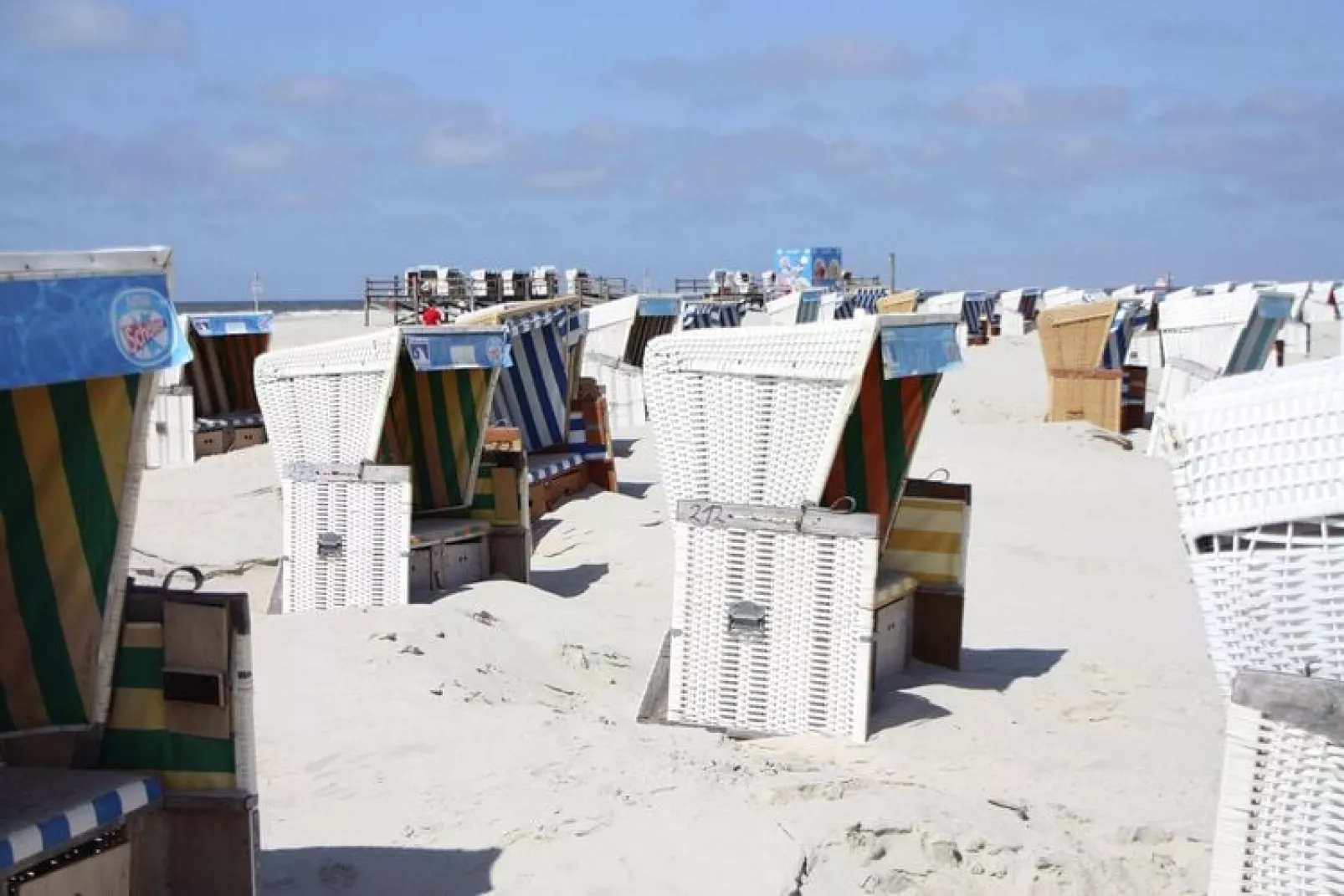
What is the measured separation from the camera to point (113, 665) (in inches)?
155

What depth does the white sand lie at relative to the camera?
14.9 feet

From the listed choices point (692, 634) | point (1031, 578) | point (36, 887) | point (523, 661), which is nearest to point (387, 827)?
point (36, 887)

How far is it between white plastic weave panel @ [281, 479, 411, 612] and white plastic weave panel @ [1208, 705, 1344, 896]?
5812mm

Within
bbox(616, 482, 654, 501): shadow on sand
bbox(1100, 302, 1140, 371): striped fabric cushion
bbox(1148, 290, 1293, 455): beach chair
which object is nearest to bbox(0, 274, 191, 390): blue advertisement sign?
bbox(616, 482, 654, 501): shadow on sand

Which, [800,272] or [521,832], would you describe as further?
[800,272]

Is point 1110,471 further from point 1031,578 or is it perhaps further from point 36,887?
point 36,887

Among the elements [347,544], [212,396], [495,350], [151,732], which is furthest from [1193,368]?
[151,732]

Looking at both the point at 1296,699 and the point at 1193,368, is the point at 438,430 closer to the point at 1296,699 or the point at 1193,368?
the point at 1296,699

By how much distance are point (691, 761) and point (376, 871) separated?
1.40 metres

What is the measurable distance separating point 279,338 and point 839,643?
3573 centimetres

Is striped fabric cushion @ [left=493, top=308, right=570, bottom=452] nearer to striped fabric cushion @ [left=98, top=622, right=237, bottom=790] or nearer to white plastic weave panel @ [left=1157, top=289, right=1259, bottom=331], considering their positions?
white plastic weave panel @ [left=1157, top=289, right=1259, bottom=331]

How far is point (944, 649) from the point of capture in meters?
7.44

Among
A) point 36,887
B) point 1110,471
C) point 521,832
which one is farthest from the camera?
point 1110,471

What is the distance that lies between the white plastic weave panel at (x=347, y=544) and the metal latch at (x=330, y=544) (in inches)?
0.7
